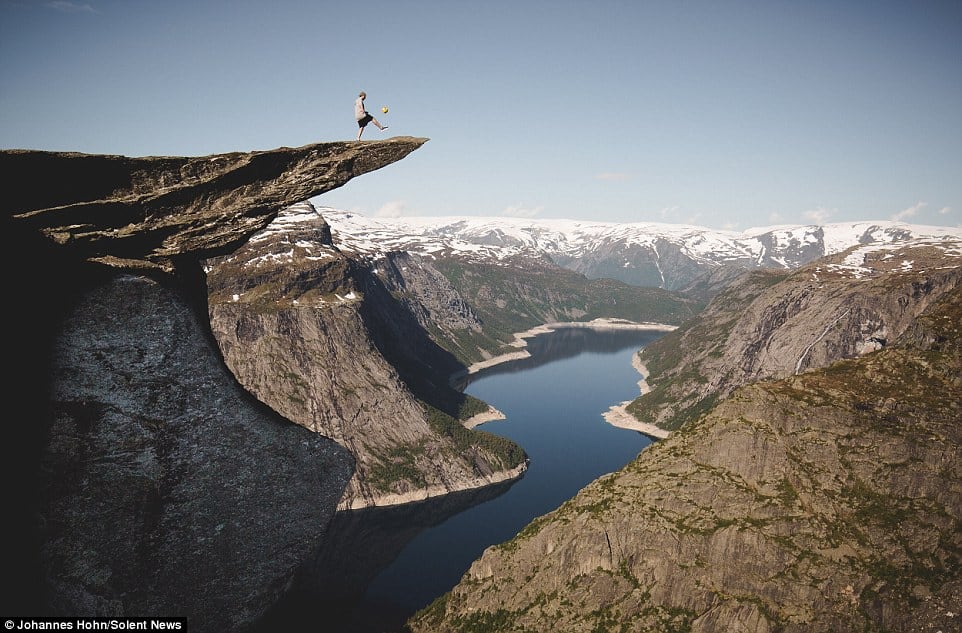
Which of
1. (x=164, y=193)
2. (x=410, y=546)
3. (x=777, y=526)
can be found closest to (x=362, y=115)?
(x=164, y=193)

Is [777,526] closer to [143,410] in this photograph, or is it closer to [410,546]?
[143,410]

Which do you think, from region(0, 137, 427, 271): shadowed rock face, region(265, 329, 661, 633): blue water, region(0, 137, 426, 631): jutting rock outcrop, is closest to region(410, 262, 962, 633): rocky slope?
region(265, 329, 661, 633): blue water

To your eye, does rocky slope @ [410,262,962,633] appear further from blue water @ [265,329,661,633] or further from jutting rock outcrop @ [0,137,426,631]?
jutting rock outcrop @ [0,137,426,631]

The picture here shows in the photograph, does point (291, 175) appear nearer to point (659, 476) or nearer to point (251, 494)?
point (251, 494)

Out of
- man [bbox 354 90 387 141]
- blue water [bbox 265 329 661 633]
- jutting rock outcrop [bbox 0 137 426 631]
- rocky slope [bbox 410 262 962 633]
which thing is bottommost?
blue water [bbox 265 329 661 633]

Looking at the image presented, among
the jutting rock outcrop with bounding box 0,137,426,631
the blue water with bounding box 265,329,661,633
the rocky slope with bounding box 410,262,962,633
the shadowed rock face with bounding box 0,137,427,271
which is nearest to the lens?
the jutting rock outcrop with bounding box 0,137,426,631

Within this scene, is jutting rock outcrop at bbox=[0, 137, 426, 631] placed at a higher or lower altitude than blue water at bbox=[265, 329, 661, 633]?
higher

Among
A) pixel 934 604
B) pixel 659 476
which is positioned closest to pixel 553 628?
pixel 659 476
